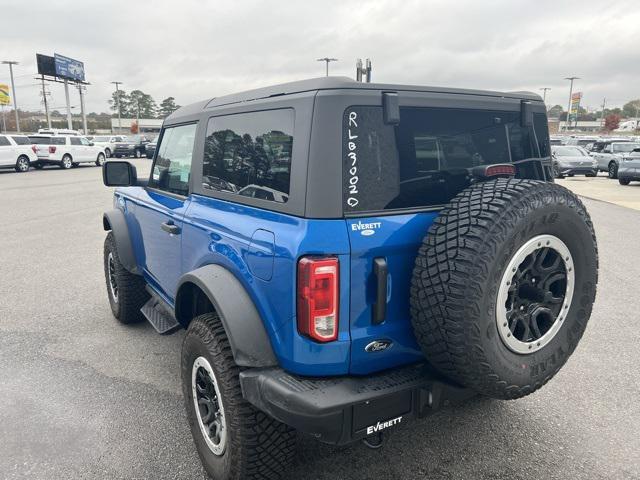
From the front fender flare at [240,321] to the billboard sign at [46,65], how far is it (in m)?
52.6

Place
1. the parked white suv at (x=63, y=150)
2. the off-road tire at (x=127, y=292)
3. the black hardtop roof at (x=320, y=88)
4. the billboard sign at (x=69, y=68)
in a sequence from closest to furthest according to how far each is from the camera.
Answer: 1. the black hardtop roof at (x=320, y=88)
2. the off-road tire at (x=127, y=292)
3. the parked white suv at (x=63, y=150)
4. the billboard sign at (x=69, y=68)

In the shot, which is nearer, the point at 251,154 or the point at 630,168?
the point at 251,154

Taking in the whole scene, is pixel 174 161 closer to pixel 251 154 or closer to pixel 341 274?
pixel 251 154

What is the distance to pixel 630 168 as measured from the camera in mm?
17422

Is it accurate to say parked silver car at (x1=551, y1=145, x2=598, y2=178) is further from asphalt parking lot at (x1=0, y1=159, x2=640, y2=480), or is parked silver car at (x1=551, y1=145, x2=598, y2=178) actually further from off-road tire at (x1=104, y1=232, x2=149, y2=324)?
off-road tire at (x1=104, y1=232, x2=149, y2=324)

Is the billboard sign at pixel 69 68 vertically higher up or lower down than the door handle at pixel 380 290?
higher up

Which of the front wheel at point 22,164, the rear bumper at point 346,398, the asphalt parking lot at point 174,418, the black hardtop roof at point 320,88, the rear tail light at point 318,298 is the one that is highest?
the black hardtop roof at point 320,88

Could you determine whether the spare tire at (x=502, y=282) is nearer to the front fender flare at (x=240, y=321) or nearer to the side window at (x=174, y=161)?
the front fender flare at (x=240, y=321)

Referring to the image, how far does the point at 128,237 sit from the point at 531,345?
3284 millimetres

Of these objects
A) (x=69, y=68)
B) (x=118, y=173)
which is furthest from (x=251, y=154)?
(x=69, y=68)

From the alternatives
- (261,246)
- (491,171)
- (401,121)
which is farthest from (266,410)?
(491,171)

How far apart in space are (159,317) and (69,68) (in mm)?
54299

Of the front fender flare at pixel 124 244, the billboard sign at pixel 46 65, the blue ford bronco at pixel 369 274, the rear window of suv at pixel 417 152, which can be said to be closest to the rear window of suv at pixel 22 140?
the front fender flare at pixel 124 244

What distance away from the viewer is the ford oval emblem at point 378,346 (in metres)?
2.10
